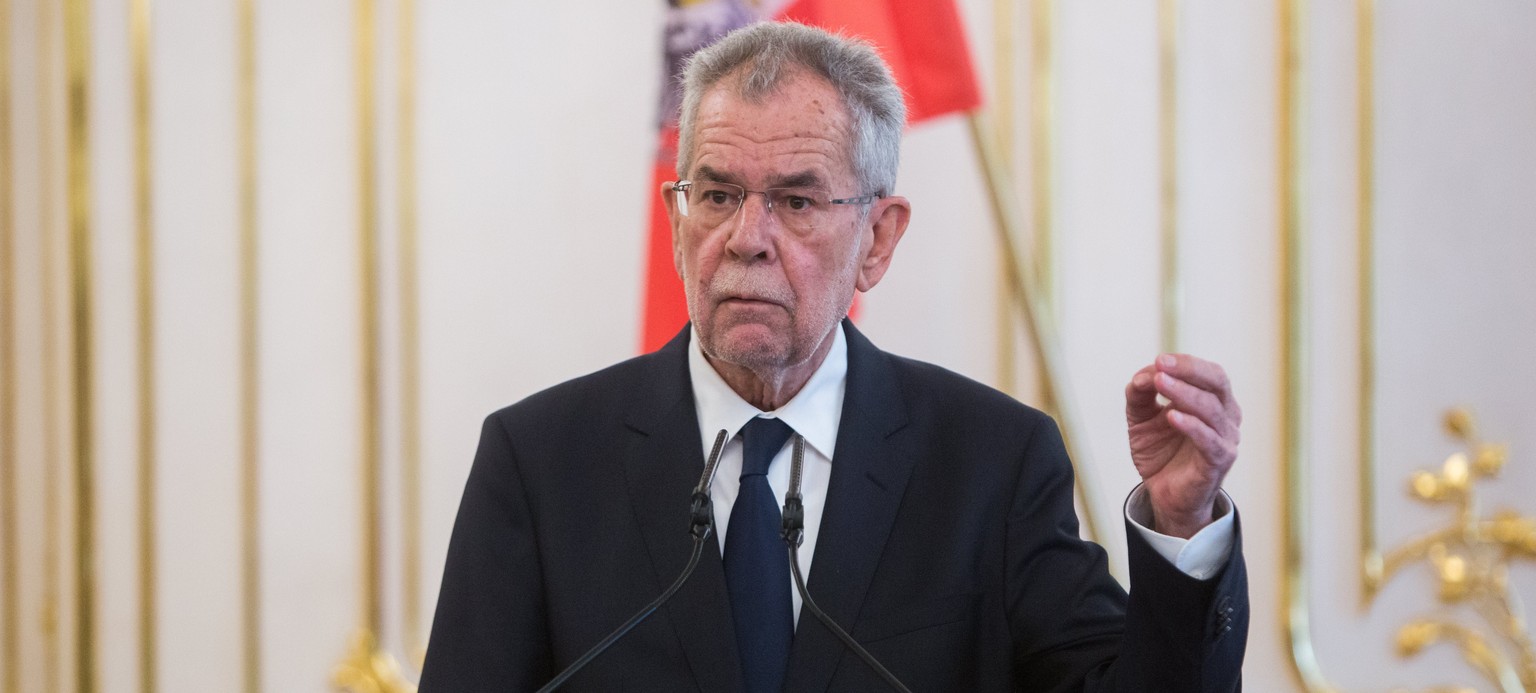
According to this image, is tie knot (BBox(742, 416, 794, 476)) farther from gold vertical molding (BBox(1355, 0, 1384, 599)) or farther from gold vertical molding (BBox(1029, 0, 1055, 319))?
gold vertical molding (BBox(1355, 0, 1384, 599))

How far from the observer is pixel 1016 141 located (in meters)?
2.75

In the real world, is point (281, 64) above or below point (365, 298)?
above

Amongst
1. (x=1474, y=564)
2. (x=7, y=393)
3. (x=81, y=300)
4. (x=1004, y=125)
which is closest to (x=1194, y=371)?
(x=1004, y=125)

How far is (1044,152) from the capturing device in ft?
8.89

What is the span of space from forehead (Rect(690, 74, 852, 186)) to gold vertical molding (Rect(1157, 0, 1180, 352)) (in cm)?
142

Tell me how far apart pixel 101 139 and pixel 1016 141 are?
84.0 inches

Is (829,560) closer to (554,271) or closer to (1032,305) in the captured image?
(1032,305)

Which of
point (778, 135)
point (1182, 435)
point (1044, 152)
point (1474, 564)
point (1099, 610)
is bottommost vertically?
point (1474, 564)

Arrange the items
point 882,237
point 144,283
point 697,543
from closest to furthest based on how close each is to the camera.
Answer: point 697,543, point 882,237, point 144,283

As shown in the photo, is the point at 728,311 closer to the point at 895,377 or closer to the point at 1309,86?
the point at 895,377

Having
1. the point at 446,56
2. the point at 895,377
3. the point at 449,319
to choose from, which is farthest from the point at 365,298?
the point at 895,377

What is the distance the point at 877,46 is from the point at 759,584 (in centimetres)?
147

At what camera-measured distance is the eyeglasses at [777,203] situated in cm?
146

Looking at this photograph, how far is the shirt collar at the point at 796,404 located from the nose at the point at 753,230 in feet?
0.47
